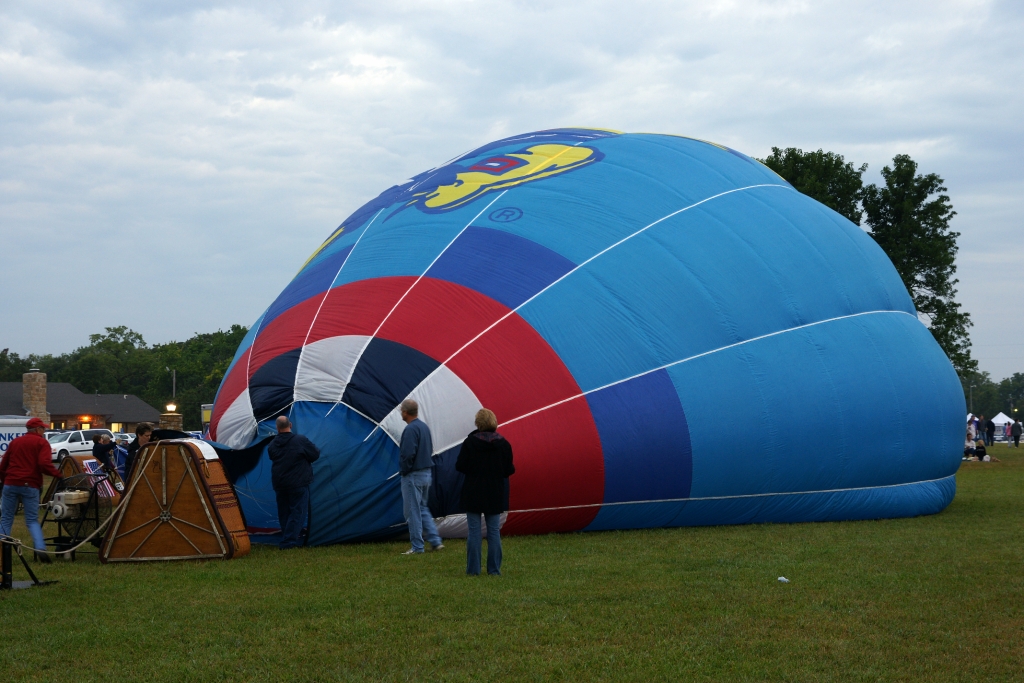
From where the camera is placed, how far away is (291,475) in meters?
8.36

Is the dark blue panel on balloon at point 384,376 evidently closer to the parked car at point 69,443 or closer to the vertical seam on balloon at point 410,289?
the vertical seam on balloon at point 410,289

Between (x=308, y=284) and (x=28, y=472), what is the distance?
321 cm

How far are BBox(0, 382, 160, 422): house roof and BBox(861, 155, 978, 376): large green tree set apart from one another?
160 feet

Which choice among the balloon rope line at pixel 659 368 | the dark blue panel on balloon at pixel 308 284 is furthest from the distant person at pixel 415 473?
the dark blue panel on balloon at pixel 308 284

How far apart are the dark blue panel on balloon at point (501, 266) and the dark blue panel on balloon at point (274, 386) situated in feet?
5.09

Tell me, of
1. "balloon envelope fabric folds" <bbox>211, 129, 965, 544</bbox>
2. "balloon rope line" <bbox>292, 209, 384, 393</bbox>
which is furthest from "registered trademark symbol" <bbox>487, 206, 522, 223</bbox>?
"balloon rope line" <bbox>292, 209, 384, 393</bbox>

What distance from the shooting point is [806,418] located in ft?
30.8

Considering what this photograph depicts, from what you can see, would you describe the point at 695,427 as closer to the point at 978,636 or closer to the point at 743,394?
the point at 743,394

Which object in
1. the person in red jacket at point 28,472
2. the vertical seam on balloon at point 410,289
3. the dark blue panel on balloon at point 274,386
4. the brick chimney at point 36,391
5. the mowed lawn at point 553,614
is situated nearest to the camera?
the mowed lawn at point 553,614

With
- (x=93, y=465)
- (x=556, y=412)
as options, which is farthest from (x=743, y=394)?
(x=93, y=465)

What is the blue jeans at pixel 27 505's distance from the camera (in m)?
8.57

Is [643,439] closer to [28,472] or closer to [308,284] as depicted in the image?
[308,284]

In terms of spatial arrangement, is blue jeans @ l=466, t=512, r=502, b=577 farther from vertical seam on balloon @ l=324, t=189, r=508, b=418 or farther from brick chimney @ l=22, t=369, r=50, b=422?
brick chimney @ l=22, t=369, r=50, b=422

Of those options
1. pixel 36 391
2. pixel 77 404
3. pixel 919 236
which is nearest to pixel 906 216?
pixel 919 236
